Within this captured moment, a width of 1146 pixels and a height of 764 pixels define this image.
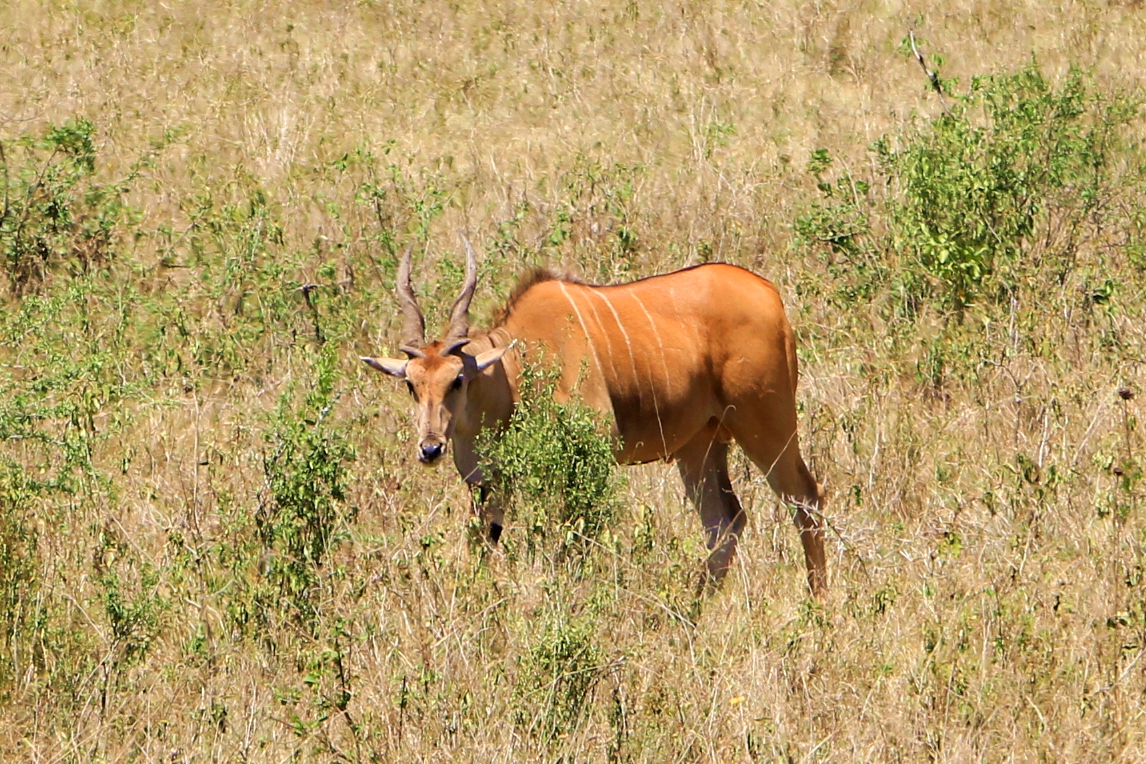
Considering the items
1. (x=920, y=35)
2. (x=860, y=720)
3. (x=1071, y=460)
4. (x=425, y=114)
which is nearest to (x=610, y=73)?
(x=425, y=114)

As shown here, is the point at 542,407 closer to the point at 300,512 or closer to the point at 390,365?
the point at 390,365

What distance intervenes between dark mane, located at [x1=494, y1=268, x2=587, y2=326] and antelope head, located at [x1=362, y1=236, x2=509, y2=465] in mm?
356

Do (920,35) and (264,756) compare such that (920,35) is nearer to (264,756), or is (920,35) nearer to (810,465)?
(810,465)

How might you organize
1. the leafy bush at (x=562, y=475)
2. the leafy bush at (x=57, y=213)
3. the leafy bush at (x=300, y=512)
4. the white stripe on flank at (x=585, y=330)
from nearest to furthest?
the leafy bush at (x=300, y=512) < the leafy bush at (x=562, y=475) < the white stripe on flank at (x=585, y=330) < the leafy bush at (x=57, y=213)

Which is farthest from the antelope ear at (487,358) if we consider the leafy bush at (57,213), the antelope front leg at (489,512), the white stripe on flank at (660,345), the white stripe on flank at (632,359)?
the leafy bush at (57,213)

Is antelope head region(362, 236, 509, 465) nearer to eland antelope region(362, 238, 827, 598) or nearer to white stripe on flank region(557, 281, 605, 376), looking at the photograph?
eland antelope region(362, 238, 827, 598)

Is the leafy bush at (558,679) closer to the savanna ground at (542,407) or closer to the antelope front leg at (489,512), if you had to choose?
the savanna ground at (542,407)

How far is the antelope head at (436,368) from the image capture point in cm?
718

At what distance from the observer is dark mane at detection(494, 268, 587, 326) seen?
7883 millimetres

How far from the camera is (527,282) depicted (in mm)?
7965

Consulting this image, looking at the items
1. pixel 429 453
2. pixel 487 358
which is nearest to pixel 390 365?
pixel 487 358

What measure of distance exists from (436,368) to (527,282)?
931mm

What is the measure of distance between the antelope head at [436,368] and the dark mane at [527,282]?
36 centimetres

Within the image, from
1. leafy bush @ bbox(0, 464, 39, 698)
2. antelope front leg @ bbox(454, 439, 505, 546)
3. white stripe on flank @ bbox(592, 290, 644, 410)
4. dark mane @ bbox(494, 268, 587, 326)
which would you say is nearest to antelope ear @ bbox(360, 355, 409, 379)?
antelope front leg @ bbox(454, 439, 505, 546)
